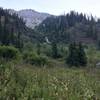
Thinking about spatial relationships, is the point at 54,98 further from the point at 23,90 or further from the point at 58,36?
the point at 58,36

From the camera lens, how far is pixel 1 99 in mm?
4297

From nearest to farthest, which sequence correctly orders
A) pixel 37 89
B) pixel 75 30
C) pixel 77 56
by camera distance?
pixel 37 89, pixel 77 56, pixel 75 30

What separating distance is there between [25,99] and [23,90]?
66cm

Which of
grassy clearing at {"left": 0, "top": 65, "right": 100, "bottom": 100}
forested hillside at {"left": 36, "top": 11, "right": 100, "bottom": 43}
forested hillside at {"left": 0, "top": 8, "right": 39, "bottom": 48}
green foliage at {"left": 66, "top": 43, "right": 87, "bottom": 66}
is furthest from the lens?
forested hillside at {"left": 36, "top": 11, "right": 100, "bottom": 43}

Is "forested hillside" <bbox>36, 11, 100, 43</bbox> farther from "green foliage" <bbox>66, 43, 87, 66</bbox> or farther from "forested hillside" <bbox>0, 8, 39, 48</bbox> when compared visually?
"green foliage" <bbox>66, 43, 87, 66</bbox>

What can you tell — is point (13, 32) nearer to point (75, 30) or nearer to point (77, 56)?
point (75, 30)

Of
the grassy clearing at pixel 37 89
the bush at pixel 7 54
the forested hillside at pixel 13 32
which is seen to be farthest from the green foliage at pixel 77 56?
the grassy clearing at pixel 37 89

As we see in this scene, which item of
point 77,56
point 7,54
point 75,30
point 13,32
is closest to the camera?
point 7,54

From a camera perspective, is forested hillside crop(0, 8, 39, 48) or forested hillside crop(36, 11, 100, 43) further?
forested hillside crop(36, 11, 100, 43)

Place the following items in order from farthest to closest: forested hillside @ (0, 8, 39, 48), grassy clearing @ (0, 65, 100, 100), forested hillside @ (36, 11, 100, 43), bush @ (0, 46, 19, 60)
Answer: forested hillside @ (36, 11, 100, 43)
forested hillside @ (0, 8, 39, 48)
bush @ (0, 46, 19, 60)
grassy clearing @ (0, 65, 100, 100)

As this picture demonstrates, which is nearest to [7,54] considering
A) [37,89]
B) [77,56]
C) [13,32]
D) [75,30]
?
[37,89]

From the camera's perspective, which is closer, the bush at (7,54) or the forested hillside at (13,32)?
the bush at (7,54)

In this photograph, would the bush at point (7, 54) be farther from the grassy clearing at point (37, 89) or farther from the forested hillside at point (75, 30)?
the forested hillside at point (75, 30)

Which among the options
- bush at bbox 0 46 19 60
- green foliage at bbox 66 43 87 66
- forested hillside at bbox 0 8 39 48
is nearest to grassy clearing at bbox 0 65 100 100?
bush at bbox 0 46 19 60
